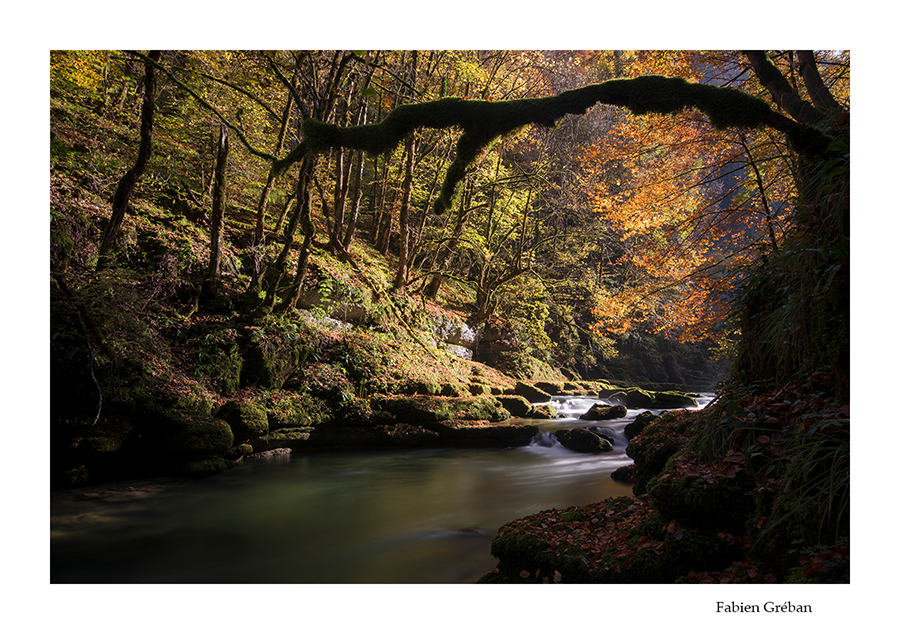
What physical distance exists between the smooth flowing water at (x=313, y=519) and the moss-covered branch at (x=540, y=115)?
338 cm

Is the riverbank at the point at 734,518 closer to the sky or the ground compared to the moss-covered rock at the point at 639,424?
closer to the sky

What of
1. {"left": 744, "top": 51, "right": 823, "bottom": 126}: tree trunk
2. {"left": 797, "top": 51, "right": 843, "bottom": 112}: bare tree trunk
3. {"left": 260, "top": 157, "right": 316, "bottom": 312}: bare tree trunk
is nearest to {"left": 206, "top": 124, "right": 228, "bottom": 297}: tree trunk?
Answer: {"left": 260, "top": 157, "right": 316, "bottom": 312}: bare tree trunk

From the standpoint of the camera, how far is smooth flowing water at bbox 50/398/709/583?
3.84 metres

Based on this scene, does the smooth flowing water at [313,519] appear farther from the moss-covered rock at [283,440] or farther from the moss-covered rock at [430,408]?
the moss-covered rock at [430,408]

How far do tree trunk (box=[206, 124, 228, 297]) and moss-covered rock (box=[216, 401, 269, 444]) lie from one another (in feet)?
7.54

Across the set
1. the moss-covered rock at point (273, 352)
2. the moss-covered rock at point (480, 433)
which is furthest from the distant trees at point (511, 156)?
the moss-covered rock at point (480, 433)

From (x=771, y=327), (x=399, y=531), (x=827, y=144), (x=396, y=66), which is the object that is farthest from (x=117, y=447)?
(x=396, y=66)

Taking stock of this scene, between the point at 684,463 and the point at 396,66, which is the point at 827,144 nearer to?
the point at 684,463

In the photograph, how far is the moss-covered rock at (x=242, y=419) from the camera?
6.16 metres

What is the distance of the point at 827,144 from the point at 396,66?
917 cm

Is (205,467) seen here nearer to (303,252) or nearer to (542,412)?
(303,252)

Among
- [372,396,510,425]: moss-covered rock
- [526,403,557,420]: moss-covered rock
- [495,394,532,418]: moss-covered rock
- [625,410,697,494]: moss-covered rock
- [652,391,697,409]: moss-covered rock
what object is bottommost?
[652,391,697,409]: moss-covered rock

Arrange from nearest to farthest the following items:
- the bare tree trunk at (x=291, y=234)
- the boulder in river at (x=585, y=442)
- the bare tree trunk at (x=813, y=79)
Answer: the bare tree trunk at (x=813, y=79), the bare tree trunk at (x=291, y=234), the boulder in river at (x=585, y=442)

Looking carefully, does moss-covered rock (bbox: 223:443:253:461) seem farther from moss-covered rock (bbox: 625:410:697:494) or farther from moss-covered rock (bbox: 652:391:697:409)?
moss-covered rock (bbox: 652:391:697:409)
